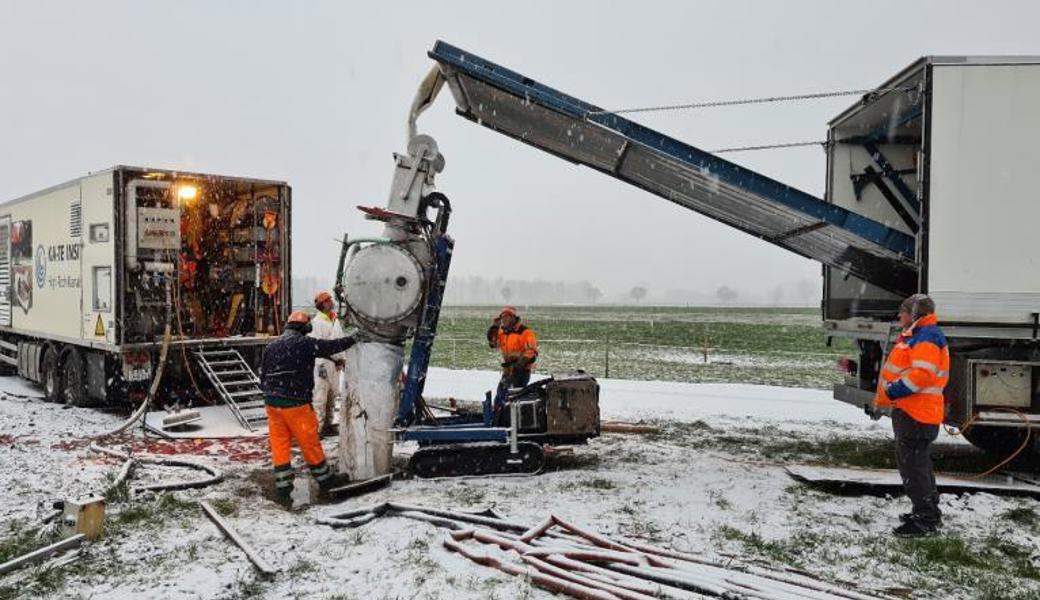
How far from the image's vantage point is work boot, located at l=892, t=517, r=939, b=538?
214 inches

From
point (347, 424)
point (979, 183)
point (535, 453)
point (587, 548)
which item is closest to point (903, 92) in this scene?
point (979, 183)

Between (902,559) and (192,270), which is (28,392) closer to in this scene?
(192,270)

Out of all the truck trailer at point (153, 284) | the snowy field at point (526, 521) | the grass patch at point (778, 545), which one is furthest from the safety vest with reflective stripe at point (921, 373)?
the truck trailer at point (153, 284)

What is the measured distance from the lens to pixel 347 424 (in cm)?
698

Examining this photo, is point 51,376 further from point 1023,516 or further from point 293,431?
point 1023,516

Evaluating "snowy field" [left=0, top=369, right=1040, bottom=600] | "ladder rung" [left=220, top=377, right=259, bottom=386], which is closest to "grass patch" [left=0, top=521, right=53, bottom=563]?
"snowy field" [left=0, top=369, right=1040, bottom=600]

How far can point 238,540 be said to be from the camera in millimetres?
5074

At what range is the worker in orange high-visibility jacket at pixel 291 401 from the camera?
21.1ft

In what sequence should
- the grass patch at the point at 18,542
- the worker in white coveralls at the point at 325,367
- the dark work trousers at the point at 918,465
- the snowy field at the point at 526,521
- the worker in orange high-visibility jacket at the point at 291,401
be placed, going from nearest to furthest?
1. the snowy field at the point at 526,521
2. the grass patch at the point at 18,542
3. the dark work trousers at the point at 918,465
4. the worker in orange high-visibility jacket at the point at 291,401
5. the worker in white coveralls at the point at 325,367

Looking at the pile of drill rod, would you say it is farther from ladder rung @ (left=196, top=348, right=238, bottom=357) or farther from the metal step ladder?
ladder rung @ (left=196, top=348, right=238, bottom=357)

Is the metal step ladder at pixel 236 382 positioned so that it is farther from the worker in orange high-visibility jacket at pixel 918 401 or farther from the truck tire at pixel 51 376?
the worker in orange high-visibility jacket at pixel 918 401

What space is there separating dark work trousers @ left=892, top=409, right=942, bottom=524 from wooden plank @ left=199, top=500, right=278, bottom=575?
4.69 metres

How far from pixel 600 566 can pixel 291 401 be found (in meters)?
3.24

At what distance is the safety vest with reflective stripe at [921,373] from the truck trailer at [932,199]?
1.13 m
